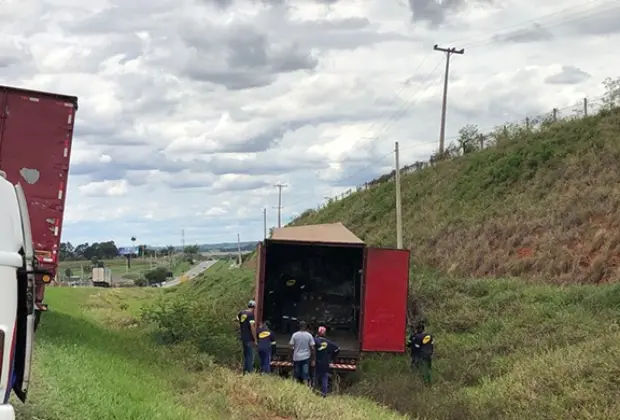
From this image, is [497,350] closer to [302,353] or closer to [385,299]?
[385,299]

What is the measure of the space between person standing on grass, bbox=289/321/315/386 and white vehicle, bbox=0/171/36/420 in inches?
384

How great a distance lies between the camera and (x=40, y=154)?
39.9 feet

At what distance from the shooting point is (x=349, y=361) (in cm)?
1526

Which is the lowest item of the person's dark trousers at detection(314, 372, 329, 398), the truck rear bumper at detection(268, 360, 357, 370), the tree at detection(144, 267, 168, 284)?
the tree at detection(144, 267, 168, 284)

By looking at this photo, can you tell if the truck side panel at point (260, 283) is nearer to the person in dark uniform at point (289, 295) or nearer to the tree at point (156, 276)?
the person in dark uniform at point (289, 295)

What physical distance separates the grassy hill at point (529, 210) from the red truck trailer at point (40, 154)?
13.8 meters

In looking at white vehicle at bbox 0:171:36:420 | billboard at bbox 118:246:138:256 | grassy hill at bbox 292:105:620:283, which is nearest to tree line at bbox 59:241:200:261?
billboard at bbox 118:246:138:256

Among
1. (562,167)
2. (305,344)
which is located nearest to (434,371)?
(305,344)

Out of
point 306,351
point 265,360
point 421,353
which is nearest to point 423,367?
point 421,353

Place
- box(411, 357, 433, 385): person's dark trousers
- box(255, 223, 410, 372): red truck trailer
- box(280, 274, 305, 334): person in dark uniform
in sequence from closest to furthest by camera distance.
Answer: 1. box(411, 357, 433, 385): person's dark trousers
2. box(255, 223, 410, 372): red truck trailer
3. box(280, 274, 305, 334): person in dark uniform

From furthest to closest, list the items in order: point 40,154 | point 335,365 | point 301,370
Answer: point 335,365
point 301,370
point 40,154

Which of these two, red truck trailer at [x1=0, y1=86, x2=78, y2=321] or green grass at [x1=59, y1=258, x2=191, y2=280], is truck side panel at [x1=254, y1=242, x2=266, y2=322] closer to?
red truck trailer at [x1=0, y1=86, x2=78, y2=321]

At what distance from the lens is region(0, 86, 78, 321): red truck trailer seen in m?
12.0

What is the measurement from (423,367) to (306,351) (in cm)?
226
